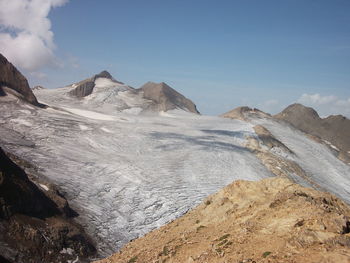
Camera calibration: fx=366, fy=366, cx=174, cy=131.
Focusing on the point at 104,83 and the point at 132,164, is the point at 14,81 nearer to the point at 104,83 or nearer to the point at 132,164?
the point at 132,164

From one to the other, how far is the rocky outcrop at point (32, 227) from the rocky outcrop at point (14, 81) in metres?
35.1

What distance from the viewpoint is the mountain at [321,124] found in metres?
100

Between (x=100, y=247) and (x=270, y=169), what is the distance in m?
28.4

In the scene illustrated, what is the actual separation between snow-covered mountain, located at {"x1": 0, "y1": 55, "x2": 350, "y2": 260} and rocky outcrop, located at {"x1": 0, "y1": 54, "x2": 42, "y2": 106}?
3.90 m

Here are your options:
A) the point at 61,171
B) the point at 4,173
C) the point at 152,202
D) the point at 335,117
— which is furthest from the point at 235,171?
the point at 335,117

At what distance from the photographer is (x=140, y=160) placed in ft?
137

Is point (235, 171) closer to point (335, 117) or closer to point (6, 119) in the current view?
point (6, 119)

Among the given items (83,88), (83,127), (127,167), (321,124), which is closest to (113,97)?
(83,88)

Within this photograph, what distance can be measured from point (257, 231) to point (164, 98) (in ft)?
263

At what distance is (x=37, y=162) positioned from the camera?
32.7 metres

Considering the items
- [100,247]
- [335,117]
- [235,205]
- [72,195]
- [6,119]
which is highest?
[335,117]

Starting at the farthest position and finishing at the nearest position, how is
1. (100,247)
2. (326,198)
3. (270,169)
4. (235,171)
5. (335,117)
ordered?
(335,117), (270,169), (235,171), (100,247), (326,198)

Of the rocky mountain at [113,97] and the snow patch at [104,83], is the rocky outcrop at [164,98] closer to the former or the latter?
the rocky mountain at [113,97]

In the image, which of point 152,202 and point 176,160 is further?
point 176,160
